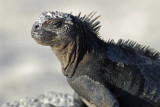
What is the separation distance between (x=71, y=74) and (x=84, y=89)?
0.70 feet

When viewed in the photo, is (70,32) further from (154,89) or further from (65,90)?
(65,90)

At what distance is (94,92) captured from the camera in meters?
6.90

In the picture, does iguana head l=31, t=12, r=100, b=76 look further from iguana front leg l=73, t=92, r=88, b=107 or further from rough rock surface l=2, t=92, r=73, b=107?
rough rock surface l=2, t=92, r=73, b=107

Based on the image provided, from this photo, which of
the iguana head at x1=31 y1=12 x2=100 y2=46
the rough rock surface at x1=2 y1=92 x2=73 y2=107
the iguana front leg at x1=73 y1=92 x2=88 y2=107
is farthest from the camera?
the rough rock surface at x1=2 y1=92 x2=73 y2=107

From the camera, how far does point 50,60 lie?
16.7m

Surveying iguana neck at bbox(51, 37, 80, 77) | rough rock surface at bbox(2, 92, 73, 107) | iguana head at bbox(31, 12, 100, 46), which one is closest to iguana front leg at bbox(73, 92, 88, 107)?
iguana neck at bbox(51, 37, 80, 77)

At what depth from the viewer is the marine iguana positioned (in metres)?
6.86

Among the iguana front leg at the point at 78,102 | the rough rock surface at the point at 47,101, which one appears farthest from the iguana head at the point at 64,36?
the rough rock surface at the point at 47,101

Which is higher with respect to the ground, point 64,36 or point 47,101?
point 64,36

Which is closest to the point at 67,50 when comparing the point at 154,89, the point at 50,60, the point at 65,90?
the point at 154,89

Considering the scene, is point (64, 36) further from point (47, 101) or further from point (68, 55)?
point (47, 101)

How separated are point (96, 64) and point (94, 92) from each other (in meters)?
0.30

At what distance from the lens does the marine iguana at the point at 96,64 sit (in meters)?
6.86

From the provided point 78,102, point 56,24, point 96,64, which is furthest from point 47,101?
point 56,24
